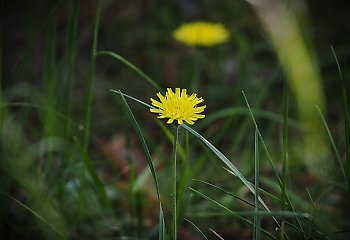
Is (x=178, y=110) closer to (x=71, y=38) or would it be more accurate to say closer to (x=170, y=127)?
(x=71, y=38)

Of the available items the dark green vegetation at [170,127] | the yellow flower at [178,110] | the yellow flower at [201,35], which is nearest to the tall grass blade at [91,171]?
the dark green vegetation at [170,127]

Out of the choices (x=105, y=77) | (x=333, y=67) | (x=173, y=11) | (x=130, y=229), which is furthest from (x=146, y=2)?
(x=130, y=229)

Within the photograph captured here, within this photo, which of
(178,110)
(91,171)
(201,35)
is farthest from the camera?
(201,35)

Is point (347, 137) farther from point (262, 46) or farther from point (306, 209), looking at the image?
point (262, 46)

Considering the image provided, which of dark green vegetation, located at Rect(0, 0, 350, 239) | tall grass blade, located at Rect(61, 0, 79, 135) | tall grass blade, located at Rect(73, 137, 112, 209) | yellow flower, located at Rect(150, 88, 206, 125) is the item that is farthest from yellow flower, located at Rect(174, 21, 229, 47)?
yellow flower, located at Rect(150, 88, 206, 125)

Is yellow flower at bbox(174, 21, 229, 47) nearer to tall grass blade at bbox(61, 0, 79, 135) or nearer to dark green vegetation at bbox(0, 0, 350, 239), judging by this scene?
dark green vegetation at bbox(0, 0, 350, 239)

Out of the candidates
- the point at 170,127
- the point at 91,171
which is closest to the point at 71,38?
the point at 91,171
